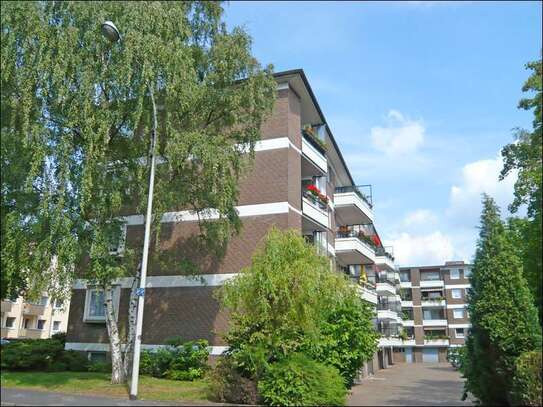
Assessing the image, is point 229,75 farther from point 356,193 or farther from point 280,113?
point 356,193

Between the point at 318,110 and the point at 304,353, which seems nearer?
the point at 304,353

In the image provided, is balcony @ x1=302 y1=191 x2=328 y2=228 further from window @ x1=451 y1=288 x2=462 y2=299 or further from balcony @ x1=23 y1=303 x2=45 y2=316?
window @ x1=451 y1=288 x2=462 y2=299

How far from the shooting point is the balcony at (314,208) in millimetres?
23234

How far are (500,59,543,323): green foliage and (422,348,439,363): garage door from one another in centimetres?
4422

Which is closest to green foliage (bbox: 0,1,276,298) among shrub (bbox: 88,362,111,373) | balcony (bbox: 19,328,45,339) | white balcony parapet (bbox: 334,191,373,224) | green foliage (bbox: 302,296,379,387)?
shrub (bbox: 88,362,111,373)

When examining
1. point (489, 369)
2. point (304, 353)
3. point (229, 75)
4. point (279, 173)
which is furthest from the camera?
Result: point (279, 173)

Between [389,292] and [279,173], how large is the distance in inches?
1174

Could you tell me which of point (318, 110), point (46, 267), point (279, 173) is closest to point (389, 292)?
point (318, 110)

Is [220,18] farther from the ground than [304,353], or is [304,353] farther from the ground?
[220,18]

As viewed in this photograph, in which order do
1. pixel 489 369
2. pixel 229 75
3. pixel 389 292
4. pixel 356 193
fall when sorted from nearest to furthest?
1. pixel 489 369
2. pixel 229 75
3. pixel 356 193
4. pixel 389 292

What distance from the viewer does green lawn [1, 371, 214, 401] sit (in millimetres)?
14180

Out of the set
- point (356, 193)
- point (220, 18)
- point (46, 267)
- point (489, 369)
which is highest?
point (220, 18)

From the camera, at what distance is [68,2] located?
55.0 ft

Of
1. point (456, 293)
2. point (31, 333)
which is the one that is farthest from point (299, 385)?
point (456, 293)
